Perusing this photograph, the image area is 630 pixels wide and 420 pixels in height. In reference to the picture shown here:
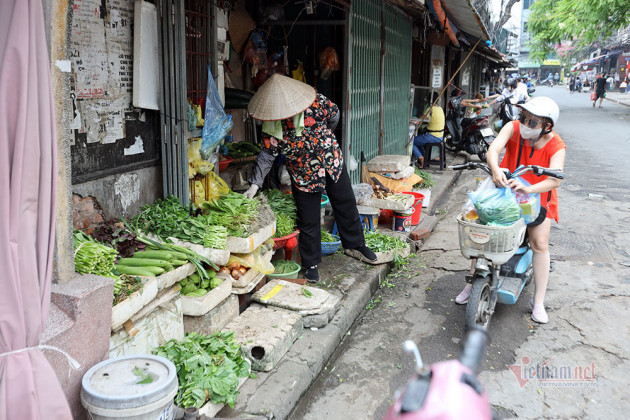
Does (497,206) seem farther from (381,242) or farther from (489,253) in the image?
(381,242)

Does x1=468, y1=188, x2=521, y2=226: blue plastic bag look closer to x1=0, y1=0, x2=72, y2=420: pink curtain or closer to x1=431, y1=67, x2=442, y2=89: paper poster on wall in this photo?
x1=0, y1=0, x2=72, y2=420: pink curtain

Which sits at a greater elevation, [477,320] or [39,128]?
[39,128]

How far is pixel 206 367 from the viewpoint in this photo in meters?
3.44

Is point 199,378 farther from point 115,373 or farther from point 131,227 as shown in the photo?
point 131,227

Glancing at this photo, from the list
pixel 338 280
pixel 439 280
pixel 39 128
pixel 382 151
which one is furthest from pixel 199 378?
pixel 382 151

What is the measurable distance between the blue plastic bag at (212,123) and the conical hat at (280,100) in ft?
1.01

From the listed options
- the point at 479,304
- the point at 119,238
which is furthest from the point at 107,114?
the point at 479,304

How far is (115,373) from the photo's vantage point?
2.84m

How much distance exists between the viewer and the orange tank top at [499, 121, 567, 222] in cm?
462

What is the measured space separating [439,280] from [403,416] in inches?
197

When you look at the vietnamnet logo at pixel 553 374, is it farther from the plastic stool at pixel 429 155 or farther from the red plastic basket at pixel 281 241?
the plastic stool at pixel 429 155

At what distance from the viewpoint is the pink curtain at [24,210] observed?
7.40 ft

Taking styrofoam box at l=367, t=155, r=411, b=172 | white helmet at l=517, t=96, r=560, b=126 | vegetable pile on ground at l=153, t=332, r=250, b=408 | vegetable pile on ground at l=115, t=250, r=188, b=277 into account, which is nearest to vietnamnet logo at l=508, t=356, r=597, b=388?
white helmet at l=517, t=96, r=560, b=126

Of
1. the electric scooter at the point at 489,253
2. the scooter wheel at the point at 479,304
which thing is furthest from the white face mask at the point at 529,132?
the scooter wheel at the point at 479,304
